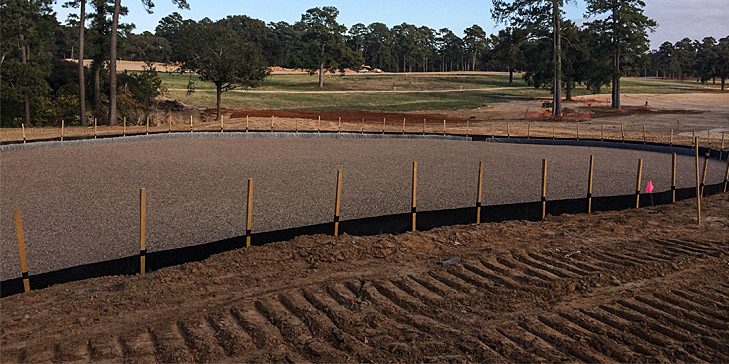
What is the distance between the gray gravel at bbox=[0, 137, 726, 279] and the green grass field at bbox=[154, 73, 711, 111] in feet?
114

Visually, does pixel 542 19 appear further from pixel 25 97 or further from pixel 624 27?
pixel 25 97

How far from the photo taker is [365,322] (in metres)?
6.05

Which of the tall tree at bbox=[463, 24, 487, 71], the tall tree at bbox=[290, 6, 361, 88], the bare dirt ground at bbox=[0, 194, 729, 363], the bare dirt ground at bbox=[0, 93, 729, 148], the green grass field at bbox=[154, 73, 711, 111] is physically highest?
the tall tree at bbox=[463, 24, 487, 71]

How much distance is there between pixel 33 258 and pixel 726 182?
15.1 meters

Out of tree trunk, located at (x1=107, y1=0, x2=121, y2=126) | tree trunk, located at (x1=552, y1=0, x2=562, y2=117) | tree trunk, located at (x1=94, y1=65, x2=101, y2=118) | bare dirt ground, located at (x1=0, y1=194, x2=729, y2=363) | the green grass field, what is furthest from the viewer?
the green grass field

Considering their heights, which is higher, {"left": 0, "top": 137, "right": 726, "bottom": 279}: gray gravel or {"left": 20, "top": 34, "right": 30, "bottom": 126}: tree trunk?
{"left": 20, "top": 34, "right": 30, "bottom": 126}: tree trunk

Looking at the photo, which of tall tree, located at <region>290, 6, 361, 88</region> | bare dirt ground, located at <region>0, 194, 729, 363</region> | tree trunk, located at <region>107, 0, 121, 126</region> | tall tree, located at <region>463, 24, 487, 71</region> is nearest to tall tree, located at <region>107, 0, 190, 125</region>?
tree trunk, located at <region>107, 0, 121, 126</region>

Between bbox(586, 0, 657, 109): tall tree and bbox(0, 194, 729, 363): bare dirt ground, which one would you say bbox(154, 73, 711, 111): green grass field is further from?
bbox(0, 194, 729, 363): bare dirt ground

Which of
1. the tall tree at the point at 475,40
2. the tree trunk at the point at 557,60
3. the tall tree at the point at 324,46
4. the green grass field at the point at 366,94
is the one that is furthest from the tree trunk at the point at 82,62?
the tall tree at the point at 475,40

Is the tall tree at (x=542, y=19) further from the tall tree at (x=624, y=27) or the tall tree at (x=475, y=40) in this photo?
the tall tree at (x=475, y=40)

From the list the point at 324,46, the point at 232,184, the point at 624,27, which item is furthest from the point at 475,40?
the point at 232,184

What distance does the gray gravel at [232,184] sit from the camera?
412 inches

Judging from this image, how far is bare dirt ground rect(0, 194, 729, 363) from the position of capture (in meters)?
5.41

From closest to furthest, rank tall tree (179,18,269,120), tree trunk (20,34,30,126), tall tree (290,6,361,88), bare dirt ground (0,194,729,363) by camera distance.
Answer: bare dirt ground (0,194,729,363) < tree trunk (20,34,30,126) < tall tree (179,18,269,120) < tall tree (290,6,361,88)
